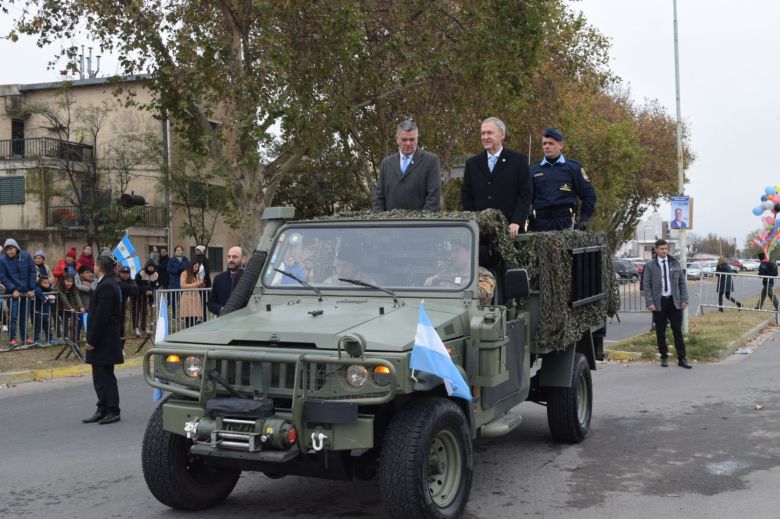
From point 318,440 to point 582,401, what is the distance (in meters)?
4.21

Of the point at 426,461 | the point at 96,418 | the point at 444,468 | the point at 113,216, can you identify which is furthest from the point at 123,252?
the point at 113,216

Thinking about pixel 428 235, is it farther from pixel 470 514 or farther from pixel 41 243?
pixel 41 243

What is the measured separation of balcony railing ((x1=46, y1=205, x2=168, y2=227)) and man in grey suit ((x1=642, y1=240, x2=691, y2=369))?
2102 centimetres

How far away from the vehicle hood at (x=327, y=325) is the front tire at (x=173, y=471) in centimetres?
65

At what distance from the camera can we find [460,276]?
245 inches

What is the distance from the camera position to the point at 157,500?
6.04 metres

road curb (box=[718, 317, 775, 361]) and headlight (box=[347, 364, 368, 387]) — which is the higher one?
headlight (box=[347, 364, 368, 387])

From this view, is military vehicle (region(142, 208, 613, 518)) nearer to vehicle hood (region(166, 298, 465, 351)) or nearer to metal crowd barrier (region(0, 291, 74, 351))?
vehicle hood (region(166, 298, 465, 351))

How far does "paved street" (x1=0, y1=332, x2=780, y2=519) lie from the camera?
6.04 meters

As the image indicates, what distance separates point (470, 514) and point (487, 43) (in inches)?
656

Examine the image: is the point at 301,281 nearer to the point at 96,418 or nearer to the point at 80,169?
the point at 96,418

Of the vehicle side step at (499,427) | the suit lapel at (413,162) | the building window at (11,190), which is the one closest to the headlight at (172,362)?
the vehicle side step at (499,427)

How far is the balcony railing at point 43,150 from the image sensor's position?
3453 cm

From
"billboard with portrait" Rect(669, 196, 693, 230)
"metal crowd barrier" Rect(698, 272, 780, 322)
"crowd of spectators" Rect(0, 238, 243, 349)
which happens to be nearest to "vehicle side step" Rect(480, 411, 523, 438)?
"crowd of spectators" Rect(0, 238, 243, 349)
